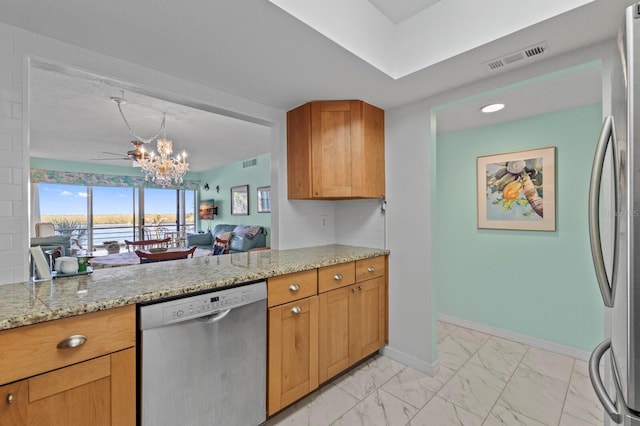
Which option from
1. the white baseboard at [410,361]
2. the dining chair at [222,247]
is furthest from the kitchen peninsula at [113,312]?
the dining chair at [222,247]

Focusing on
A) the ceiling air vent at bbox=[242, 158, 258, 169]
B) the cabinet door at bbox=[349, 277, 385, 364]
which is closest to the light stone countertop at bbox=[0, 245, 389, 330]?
the cabinet door at bbox=[349, 277, 385, 364]

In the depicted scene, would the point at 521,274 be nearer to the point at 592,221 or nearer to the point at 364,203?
the point at 364,203

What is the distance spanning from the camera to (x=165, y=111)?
3.28 metres

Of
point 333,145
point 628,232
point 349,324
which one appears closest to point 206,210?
point 333,145

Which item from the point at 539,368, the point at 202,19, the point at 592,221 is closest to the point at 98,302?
the point at 202,19

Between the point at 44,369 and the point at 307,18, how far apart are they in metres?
1.75

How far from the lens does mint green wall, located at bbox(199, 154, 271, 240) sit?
5.76 metres

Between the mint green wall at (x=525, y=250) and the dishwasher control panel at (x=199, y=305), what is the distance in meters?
1.47

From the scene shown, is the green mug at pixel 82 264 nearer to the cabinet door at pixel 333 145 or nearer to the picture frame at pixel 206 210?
the cabinet door at pixel 333 145

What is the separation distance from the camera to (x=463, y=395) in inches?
74.5

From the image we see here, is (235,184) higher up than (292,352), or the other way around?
(235,184)

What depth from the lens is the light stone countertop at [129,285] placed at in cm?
101

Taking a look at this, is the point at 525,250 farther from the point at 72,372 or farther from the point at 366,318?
the point at 72,372

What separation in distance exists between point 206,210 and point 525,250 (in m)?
6.96
